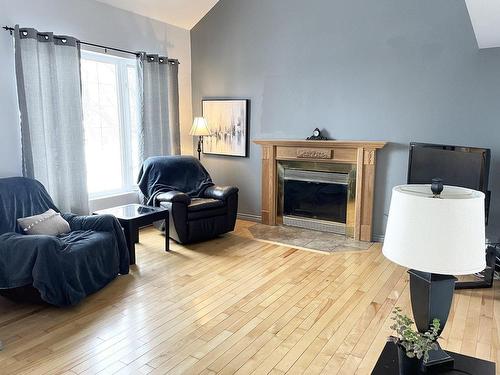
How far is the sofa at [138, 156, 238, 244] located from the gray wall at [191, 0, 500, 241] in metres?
0.85

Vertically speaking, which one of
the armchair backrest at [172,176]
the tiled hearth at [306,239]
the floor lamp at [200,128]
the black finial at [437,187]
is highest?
the floor lamp at [200,128]

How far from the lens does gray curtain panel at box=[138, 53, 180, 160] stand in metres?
5.07

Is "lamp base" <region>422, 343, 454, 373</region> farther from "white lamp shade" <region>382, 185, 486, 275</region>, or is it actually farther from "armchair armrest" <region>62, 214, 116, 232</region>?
"armchair armrest" <region>62, 214, 116, 232</region>

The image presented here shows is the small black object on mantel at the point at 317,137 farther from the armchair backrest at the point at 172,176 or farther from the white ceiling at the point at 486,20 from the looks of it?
the white ceiling at the point at 486,20

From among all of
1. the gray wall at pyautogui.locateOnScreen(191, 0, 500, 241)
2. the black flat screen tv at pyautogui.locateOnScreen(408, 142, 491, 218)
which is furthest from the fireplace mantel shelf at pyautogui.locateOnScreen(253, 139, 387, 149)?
the black flat screen tv at pyautogui.locateOnScreen(408, 142, 491, 218)

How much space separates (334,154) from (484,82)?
171 cm

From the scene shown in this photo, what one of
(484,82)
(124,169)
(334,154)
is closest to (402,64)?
(484,82)

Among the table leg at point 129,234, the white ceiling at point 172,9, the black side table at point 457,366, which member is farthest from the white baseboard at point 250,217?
the black side table at point 457,366

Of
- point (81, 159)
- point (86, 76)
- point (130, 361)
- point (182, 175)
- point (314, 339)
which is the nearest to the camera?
point (130, 361)

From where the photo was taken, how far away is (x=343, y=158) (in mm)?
4746

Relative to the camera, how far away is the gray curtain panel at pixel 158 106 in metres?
5.07

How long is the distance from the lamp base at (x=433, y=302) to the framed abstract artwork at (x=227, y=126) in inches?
169

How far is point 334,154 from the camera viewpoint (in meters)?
4.80

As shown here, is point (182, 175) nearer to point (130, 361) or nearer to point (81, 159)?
point (81, 159)
